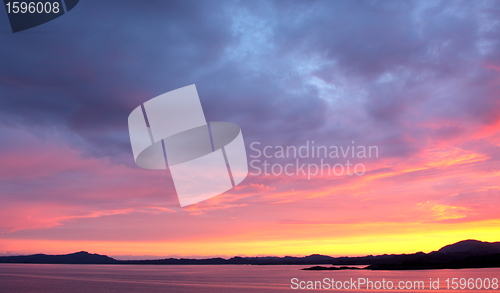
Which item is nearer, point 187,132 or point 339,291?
point 187,132

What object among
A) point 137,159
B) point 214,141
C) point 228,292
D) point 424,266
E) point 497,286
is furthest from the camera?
point 424,266

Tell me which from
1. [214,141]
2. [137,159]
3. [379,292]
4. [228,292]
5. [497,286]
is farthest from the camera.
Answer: [497,286]

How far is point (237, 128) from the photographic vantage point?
16.8 meters

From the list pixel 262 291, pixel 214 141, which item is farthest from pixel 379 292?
pixel 214 141

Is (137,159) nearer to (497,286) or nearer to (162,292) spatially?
(162,292)

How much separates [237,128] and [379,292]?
65.8 metres

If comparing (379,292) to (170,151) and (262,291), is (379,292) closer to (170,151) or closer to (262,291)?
(262,291)

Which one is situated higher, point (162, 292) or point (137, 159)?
point (137, 159)

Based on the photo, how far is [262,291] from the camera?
2628 inches

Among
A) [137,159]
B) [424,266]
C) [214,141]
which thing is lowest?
[424,266]

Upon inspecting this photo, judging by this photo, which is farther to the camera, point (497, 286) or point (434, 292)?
point (497, 286)

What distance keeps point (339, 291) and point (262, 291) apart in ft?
55.0

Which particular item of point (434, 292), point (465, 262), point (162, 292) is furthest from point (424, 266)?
point (162, 292)

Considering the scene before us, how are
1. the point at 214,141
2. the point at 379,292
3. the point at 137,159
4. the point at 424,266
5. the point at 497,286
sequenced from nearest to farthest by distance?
the point at 137,159 → the point at 214,141 → the point at 379,292 → the point at 497,286 → the point at 424,266
